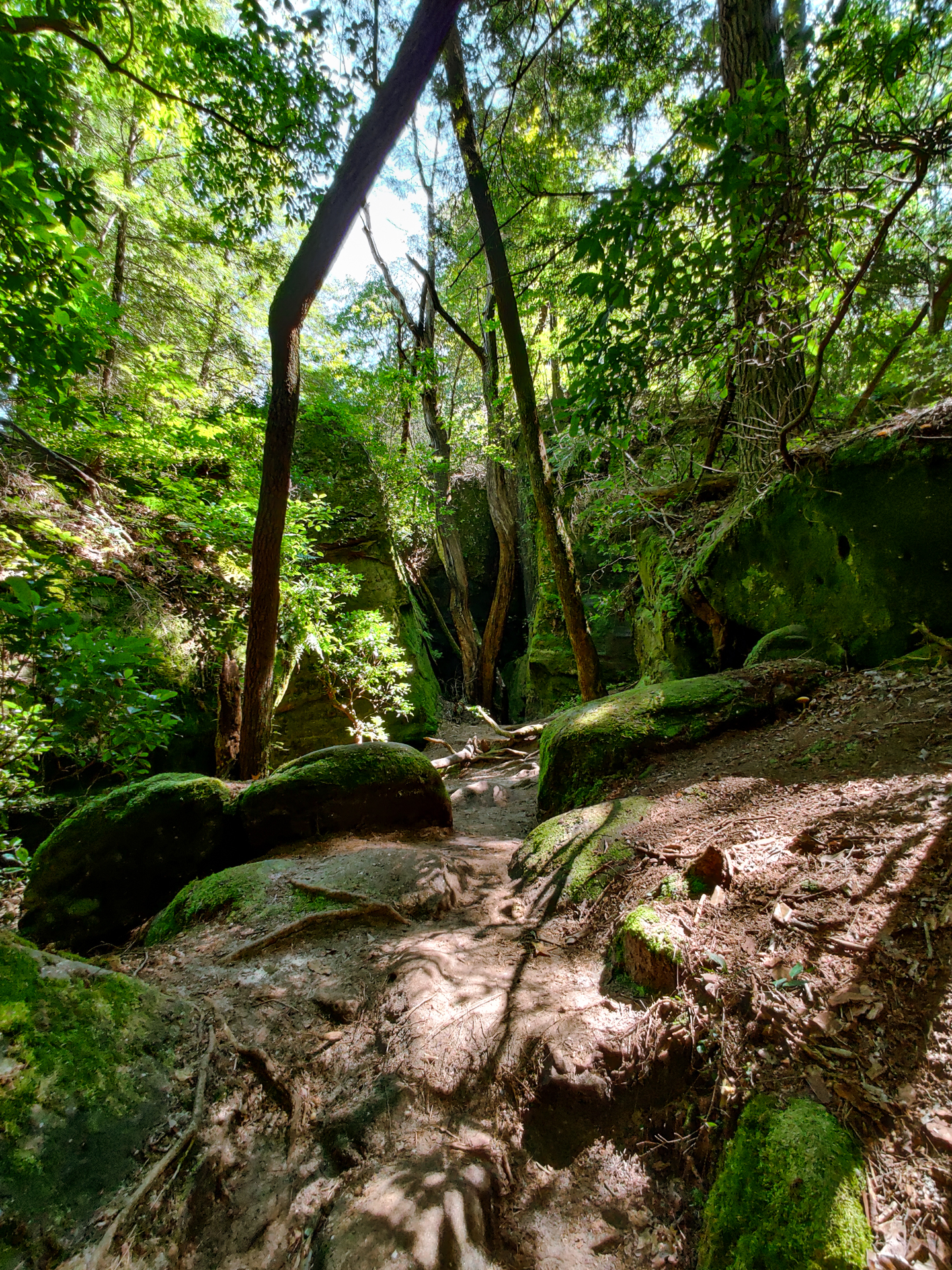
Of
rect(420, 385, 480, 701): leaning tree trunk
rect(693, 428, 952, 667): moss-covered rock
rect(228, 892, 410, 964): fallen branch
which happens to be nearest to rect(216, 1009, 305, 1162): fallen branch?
rect(228, 892, 410, 964): fallen branch

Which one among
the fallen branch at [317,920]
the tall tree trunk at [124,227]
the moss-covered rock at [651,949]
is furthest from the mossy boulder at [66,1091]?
the tall tree trunk at [124,227]

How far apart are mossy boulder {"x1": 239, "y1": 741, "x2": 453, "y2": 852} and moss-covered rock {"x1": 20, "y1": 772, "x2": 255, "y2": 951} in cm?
28

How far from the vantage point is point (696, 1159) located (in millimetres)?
1499

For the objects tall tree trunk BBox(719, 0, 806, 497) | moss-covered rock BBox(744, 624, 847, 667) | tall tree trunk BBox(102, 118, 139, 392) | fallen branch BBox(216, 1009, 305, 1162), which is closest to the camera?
fallen branch BBox(216, 1009, 305, 1162)

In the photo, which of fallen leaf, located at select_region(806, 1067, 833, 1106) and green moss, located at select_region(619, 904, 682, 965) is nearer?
fallen leaf, located at select_region(806, 1067, 833, 1106)

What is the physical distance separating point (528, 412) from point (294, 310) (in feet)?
11.5

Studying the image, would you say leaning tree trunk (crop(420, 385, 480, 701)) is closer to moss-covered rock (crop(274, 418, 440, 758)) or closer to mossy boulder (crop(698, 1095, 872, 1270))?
moss-covered rock (crop(274, 418, 440, 758))

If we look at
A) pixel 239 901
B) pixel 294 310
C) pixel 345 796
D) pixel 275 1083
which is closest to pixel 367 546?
pixel 294 310

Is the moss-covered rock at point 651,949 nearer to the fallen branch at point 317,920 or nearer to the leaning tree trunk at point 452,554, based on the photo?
the fallen branch at point 317,920

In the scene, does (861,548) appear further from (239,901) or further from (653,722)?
(239,901)

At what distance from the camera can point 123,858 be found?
4020mm

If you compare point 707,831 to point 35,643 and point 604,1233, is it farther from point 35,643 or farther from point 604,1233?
point 35,643

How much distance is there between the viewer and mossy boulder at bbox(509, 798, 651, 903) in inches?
119

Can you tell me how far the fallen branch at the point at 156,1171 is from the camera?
128 centimetres
